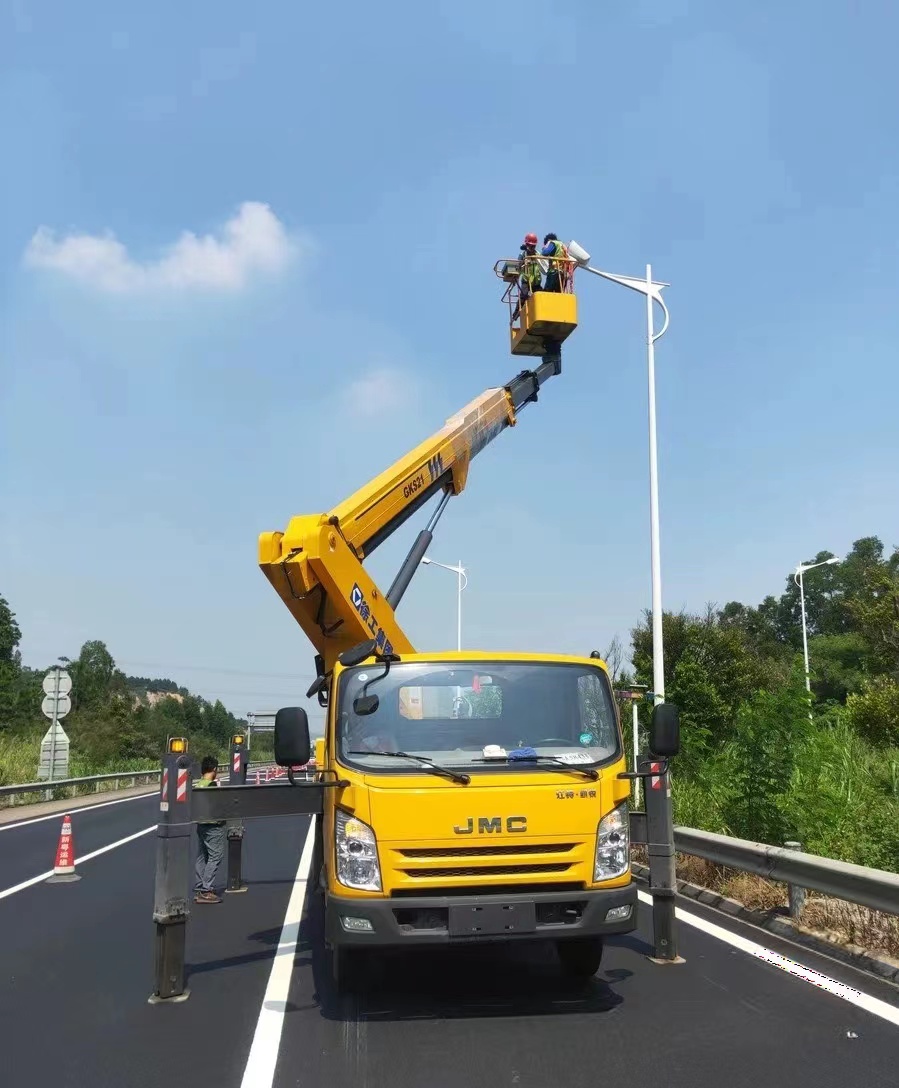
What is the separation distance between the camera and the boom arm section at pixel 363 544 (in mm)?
9320

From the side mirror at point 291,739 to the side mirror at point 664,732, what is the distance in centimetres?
232

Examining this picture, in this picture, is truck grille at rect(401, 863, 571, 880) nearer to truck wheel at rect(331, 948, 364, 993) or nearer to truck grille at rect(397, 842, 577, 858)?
truck grille at rect(397, 842, 577, 858)

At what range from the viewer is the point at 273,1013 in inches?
230

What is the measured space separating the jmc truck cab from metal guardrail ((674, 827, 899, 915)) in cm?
162

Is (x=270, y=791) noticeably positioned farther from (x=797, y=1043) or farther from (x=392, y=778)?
(x=797, y=1043)

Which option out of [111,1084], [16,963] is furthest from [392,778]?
[16,963]

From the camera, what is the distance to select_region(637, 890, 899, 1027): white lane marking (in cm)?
556

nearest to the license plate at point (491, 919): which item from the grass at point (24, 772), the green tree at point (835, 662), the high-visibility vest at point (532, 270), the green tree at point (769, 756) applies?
the green tree at point (769, 756)

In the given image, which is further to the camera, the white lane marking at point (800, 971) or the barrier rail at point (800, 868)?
the barrier rail at point (800, 868)

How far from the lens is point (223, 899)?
1070 centimetres

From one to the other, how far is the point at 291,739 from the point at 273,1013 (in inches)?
63.9

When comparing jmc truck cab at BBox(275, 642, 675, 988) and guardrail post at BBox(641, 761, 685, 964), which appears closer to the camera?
jmc truck cab at BBox(275, 642, 675, 988)

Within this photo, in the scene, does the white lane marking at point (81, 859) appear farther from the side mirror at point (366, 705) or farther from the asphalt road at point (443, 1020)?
the side mirror at point (366, 705)

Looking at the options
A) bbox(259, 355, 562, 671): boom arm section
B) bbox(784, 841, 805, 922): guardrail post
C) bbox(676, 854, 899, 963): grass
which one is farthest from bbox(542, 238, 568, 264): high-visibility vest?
bbox(784, 841, 805, 922): guardrail post
